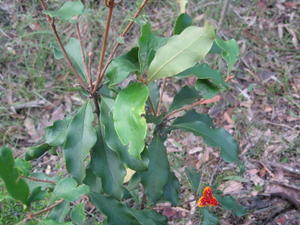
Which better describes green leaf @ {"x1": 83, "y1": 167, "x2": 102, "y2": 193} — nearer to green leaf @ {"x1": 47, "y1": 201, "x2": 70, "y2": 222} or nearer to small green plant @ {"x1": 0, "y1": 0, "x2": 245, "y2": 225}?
small green plant @ {"x1": 0, "y1": 0, "x2": 245, "y2": 225}

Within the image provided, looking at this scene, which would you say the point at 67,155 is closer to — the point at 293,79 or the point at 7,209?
the point at 7,209

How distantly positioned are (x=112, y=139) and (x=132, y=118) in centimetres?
32

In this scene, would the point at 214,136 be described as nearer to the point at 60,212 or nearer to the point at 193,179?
the point at 193,179

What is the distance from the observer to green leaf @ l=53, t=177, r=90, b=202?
1548mm

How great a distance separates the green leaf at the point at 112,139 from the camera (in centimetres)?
157

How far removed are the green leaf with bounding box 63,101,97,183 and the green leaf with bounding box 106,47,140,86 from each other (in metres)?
0.24

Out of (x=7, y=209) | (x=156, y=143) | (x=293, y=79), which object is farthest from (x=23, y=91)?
(x=293, y=79)

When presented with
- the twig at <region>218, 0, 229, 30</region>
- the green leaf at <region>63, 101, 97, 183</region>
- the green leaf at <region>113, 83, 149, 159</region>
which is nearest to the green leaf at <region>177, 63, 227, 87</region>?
the green leaf at <region>113, 83, 149, 159</region>

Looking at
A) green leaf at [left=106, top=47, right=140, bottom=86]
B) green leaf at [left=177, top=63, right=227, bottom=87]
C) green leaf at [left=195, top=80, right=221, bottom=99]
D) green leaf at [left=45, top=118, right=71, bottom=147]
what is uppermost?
green leaf at [left=106, top=47, right=140, bottom=86]

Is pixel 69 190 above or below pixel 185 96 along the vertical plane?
below

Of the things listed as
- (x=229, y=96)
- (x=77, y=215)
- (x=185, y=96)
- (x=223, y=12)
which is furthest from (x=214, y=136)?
(x=223, y=12)

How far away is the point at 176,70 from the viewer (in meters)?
1.33

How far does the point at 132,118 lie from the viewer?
1281mm

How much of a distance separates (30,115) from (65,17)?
7.10ft
